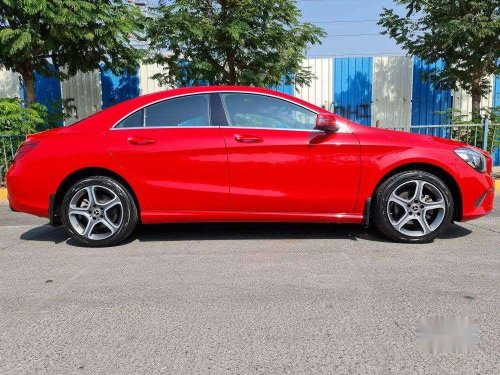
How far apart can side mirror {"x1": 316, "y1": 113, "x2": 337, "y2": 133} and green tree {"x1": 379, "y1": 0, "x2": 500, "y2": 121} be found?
5.78 metres

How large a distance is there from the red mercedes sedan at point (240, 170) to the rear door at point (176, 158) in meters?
0.01

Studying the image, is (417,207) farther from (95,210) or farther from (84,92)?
(84,92)

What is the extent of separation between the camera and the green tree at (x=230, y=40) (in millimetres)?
8203

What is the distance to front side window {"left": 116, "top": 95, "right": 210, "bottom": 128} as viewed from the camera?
429cm

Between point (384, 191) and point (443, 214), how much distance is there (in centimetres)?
65

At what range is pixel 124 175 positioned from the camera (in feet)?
13.8

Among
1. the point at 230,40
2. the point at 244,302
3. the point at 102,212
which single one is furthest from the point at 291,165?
the point at 230,40

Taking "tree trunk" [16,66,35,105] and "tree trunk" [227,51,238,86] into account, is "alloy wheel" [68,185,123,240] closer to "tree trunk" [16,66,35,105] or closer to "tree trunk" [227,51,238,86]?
"tree trunk" [227,51,238,86]

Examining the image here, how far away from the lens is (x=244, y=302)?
2.95 meters

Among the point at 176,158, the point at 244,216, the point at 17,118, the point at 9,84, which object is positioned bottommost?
the point at 244,216

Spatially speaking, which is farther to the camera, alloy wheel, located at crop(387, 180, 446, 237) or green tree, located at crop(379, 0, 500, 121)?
green tree, located at crop(379, 0, 500, 121)
